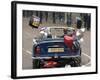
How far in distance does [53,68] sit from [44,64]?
0.27ft

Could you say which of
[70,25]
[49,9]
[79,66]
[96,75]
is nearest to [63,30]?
[70,25]

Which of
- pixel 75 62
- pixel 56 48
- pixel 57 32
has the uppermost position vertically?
pixel 57 32

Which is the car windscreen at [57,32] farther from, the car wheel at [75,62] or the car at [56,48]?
the car wheel at [75,62]

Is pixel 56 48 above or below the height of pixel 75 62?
above

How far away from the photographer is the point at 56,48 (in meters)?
1.88

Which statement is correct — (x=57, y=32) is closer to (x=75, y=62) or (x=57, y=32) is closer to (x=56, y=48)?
(x=56, y=48)

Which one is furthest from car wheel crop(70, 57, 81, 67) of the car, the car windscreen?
the car windscreen

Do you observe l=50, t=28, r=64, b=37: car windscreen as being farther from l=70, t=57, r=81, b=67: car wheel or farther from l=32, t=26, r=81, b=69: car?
l=70, t=57, r=81, b=67: car wheel

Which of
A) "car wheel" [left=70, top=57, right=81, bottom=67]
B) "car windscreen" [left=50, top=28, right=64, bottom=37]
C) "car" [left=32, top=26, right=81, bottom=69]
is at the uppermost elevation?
"car windscreen" [left=50, top=28, right=64, bottom=37]

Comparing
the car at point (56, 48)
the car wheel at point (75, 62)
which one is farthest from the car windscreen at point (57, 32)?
the car wheel at point (75, 62)

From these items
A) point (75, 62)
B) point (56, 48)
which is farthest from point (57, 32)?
point (75, 62)

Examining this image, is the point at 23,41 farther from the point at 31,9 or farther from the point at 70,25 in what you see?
the point at 70,25

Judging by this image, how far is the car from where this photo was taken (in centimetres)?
183

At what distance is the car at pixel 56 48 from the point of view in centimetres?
183
